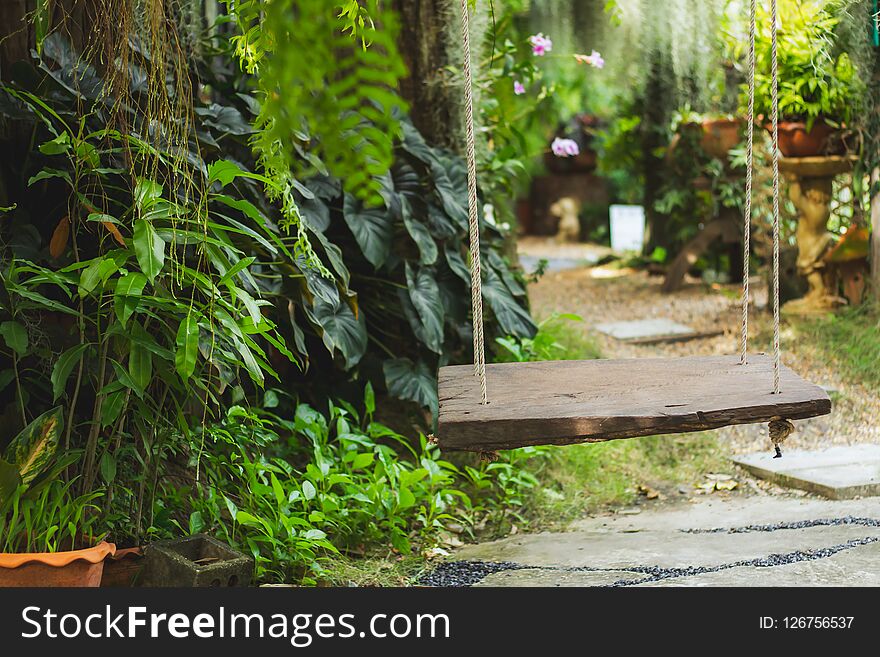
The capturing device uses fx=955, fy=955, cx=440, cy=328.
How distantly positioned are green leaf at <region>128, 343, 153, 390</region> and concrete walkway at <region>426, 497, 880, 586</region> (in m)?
0.90

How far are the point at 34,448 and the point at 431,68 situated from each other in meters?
2.04

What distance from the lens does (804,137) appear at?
4.12 m

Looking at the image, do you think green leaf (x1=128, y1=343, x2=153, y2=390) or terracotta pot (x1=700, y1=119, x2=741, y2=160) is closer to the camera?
green leaf (x1=128, y1=343, x2=153, y2=390)

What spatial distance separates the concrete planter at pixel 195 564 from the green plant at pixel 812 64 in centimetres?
291

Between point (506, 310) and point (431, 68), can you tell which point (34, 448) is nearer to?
point (506, 310)

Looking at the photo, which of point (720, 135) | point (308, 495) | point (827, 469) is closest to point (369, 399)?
point (308, 495)

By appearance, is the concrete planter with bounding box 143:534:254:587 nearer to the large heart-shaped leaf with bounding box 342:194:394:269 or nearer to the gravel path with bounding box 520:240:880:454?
the large heart-shaped leaf with bounding box 342:194:394:269

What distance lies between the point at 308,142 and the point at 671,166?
3.67 metres

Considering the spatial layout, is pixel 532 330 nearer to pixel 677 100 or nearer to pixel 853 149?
pixel 853 149

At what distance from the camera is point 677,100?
607 centimetres

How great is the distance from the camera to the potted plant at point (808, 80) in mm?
3764

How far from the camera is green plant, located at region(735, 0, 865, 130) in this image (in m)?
3.72

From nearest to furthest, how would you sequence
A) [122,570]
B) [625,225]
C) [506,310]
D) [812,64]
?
[122,570]
[506,310]
[812,64]
[625,225]

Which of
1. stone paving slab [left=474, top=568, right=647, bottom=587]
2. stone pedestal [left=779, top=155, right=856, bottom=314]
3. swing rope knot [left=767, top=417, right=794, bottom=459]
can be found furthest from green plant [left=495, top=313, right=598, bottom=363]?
swing rope knot [left=767, top=417, right=794, bottom=459]
